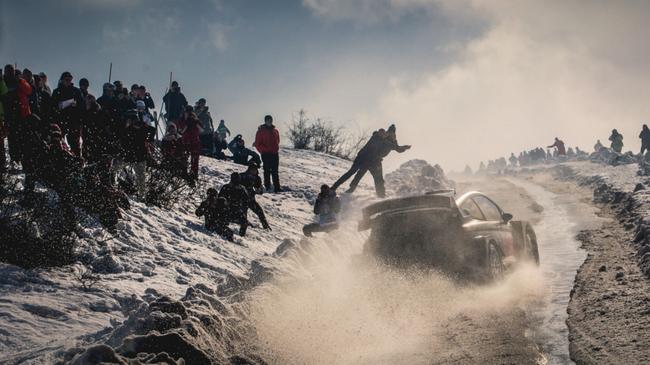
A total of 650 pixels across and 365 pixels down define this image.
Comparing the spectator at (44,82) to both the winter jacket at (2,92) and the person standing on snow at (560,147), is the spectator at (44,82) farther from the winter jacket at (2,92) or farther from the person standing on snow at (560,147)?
the person standing on snow at (560,147)

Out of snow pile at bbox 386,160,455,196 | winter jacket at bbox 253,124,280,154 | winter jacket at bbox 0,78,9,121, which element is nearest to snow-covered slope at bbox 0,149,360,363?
winter jacket at bbox 253,124,280,154

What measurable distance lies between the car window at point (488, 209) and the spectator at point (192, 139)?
6022 mm

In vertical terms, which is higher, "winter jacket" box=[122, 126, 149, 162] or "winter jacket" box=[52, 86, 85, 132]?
"winter jacket" box=[52, 86, 85, 132]

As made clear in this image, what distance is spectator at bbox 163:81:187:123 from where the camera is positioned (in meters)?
15.4

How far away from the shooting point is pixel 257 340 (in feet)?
16.5

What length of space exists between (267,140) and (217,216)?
5.05 metres

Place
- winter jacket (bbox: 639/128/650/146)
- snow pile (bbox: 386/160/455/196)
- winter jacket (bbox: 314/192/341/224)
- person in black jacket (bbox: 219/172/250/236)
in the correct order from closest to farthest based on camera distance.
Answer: person in black jacket (bbox: 219/172/250/236), winter jacket (bbox: 314/192/341/224), snow pile (bbox: 386/160/455/196), winter jacket (bbox: 639/128/650/146)

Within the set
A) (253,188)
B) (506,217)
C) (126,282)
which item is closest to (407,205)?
(506,217)

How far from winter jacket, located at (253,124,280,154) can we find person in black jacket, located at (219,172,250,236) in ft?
11.8

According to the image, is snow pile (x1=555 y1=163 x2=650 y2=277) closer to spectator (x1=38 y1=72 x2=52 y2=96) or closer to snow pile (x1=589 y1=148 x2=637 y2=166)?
snow pile (x1=589 y1=148 x2=637 y2=166)

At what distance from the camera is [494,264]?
7.35 metres

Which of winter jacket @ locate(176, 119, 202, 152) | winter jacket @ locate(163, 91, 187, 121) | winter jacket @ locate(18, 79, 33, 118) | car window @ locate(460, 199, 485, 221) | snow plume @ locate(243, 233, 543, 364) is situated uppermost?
winter jacket @ locate(163, 91, 187, 121)

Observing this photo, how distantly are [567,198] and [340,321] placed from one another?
16886mm

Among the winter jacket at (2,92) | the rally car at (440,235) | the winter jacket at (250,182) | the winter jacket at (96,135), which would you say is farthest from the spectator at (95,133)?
the rally car at (440,235)
